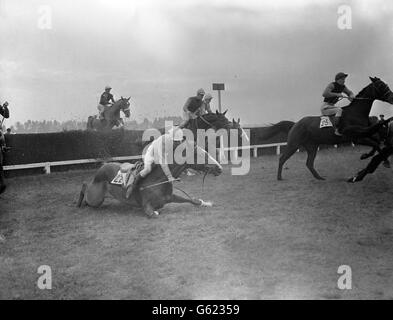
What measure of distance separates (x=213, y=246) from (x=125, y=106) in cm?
1314

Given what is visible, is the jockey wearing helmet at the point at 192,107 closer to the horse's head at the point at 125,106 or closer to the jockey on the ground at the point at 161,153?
the jockey on the ground at the point at 161,153

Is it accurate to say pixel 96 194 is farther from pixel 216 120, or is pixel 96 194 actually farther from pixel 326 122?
pixel 326 122

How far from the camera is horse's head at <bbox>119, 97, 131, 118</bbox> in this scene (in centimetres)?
1877

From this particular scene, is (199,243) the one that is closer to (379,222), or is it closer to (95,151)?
(379,222)

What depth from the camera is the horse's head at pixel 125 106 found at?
61.6 feet

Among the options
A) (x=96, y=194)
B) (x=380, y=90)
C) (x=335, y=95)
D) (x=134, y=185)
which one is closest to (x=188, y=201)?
(x=134, y=185)

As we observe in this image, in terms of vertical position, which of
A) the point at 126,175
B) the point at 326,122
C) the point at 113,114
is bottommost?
the point at 126,175

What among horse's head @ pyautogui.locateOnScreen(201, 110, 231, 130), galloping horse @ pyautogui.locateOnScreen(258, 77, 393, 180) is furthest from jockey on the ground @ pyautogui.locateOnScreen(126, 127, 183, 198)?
galloping horse @ pyautogui.locateOnScreen(258, 77, 393, 180)

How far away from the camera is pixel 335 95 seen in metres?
12.1

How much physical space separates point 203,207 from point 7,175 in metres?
8.58

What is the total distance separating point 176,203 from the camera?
1016 centimetres

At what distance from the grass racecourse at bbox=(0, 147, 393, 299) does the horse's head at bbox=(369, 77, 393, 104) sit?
85.3 inches

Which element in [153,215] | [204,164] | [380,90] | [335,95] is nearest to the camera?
[153,215]
